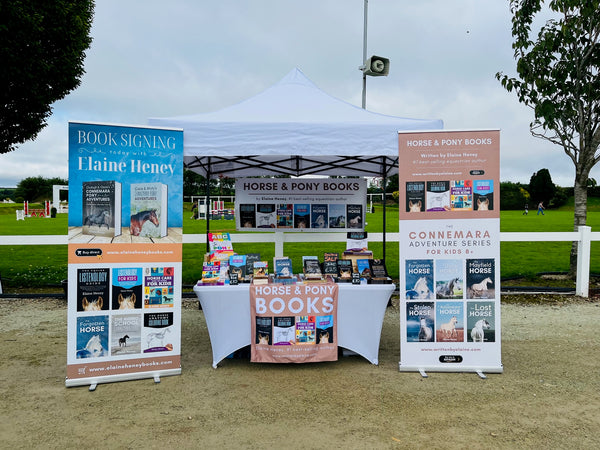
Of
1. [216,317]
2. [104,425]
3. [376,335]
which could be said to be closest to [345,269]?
[376,335]

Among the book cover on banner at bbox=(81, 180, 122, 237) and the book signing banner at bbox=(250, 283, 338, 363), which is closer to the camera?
the book cover on banner at bbox=(81, 180, 122, 237)

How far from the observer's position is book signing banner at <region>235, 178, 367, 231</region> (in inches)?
263

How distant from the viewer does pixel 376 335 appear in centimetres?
448

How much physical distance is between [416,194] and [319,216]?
8.58 ft

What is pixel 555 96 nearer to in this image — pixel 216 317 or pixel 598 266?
pixel 598 266

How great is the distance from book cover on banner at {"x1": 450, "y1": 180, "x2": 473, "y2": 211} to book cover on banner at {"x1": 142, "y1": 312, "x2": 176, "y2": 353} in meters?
2.93

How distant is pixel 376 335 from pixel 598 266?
33.1ft

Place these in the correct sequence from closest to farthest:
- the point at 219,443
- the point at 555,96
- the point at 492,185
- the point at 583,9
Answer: the point at 219,443 < the point at 492,185 < the point at 583,9 < the point at 555,96

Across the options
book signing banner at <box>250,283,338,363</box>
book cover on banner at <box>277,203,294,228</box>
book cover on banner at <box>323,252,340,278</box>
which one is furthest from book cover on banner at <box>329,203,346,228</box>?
book signing banner at <box>250,283,338,363</box>

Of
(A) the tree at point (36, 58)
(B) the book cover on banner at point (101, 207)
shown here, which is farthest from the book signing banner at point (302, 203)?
(A) the tree at point (36, 58)

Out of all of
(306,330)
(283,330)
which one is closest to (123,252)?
(283,330)

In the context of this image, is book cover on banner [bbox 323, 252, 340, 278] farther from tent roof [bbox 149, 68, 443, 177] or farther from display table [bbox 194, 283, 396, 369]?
tent roof [bbox 149, 68, 443, 177]

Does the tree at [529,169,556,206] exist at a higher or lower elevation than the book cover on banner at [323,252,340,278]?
higher

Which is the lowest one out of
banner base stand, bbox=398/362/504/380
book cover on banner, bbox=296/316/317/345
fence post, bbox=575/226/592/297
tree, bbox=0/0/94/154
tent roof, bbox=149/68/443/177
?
banner base stand, bbox=398/362/504/380
